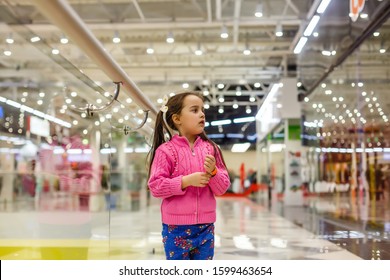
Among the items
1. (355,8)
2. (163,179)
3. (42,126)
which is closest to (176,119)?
(163,179)

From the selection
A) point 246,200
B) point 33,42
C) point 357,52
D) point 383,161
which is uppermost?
point 357,52

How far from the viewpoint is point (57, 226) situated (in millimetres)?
2740

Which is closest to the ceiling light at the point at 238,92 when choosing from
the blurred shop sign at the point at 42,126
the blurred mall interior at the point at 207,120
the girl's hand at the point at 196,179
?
the blurred mall interior at the point at 207,120

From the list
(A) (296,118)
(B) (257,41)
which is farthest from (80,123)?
(A) (296,118)

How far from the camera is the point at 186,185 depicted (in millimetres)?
1166

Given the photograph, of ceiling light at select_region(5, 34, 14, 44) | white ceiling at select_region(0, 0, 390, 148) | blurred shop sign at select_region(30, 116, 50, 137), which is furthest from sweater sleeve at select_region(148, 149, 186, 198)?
blurred shop sign at select_region(30, 116, 50, 137)

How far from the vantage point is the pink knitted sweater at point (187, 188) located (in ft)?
3.95

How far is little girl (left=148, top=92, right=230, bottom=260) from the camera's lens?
120 centimetres

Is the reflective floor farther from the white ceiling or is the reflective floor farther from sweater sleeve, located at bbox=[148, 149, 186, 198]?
sweater sleeve, located at bbox=[148, 149, 186, 198]

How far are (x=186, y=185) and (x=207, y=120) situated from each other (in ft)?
3.65

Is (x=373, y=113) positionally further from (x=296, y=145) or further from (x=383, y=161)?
(x=296, y=145)

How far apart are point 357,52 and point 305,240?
9.11 ft

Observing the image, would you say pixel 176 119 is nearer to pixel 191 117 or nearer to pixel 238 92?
pixel 191 117
